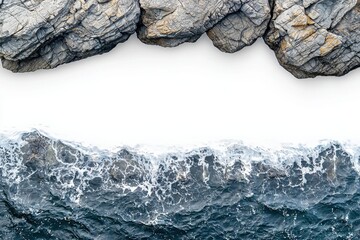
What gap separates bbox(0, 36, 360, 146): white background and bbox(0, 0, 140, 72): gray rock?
76cm

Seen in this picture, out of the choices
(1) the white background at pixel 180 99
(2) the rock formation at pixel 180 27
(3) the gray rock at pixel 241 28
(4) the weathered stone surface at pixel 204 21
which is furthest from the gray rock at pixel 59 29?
(3) the gray rock at pixel 241 28

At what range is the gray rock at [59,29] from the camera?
2411 cm

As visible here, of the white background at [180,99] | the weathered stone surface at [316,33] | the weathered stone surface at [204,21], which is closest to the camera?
the weathered stone surface at [316,33]

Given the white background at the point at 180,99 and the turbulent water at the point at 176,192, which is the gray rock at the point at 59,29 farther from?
the turbulent water at the point at 176,192

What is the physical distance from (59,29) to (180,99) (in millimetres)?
6647

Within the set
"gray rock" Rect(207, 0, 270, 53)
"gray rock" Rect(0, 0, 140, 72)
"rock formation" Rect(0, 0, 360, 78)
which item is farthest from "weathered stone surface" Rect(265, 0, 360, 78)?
"gray rock" Rect(0, 0, 140, 72)

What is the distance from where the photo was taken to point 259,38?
2698 cm

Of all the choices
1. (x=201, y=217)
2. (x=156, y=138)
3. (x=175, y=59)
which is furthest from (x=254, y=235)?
(x=175, y=59)

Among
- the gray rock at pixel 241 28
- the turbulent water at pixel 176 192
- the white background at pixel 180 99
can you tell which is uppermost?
the gray rock at pixel 241 28

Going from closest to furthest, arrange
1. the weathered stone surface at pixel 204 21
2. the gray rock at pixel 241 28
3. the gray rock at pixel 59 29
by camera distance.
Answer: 1. the gray rock at pixel 59 29
2. the weathered stone surface at pixel 204 21
3. the gray rock at pixel 241 28

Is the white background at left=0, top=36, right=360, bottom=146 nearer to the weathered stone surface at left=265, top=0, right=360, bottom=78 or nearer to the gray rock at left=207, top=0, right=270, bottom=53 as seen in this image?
the gray rock at left=207, top=0, right=270, bottom=53

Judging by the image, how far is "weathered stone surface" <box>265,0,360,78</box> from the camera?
24.9 meters

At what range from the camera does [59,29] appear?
24.7 m

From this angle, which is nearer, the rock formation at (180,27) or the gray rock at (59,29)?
the gray rock at (59,29)
